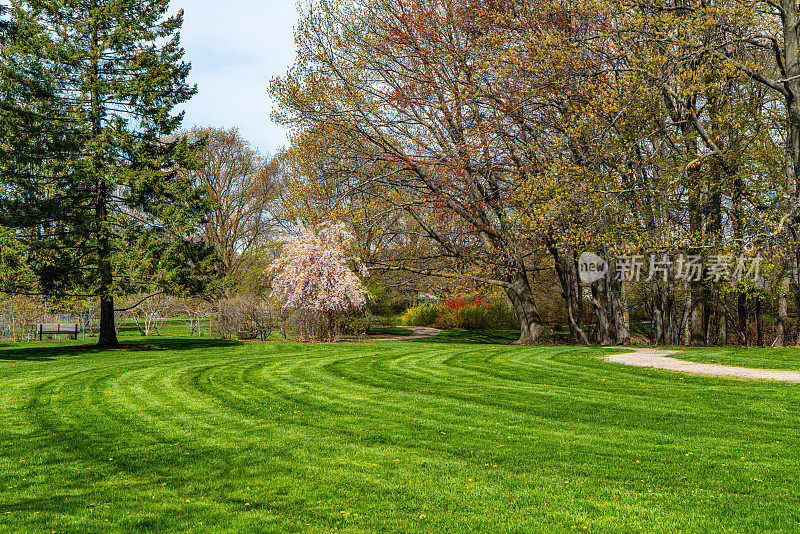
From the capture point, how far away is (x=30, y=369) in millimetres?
14031

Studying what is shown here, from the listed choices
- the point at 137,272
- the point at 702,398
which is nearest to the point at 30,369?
the point at 137,272

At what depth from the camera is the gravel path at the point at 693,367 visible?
10703 millimetres

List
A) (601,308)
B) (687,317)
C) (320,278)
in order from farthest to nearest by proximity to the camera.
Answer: (687,317) → (320,278) → (601,308)

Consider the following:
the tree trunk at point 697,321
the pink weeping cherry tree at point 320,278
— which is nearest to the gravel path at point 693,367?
the tree trunk at point 697,321

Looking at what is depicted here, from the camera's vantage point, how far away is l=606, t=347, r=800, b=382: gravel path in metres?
10.7

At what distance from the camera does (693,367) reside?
39.2ft

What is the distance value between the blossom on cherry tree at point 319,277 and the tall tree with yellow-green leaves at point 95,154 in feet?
10.6

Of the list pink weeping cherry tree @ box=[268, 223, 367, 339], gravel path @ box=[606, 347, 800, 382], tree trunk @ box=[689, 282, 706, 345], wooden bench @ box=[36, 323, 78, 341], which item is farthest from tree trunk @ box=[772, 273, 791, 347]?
wooden bench @ box=[36, 323, 78, 341]

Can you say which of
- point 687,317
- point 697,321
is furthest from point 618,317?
point 687,317

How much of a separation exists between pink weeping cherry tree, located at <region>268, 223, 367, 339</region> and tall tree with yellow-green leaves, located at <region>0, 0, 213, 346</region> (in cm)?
324

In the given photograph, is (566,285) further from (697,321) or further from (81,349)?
(81,349)

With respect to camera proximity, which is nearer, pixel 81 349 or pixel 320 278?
pixel 81 349

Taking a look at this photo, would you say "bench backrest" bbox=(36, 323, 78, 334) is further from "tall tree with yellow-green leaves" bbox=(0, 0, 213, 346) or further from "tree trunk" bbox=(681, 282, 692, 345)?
"tree trunk" bbox=(681, 282, 692, 345)

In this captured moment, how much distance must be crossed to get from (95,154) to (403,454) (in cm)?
1800
